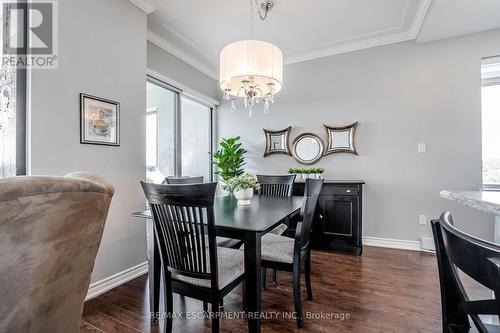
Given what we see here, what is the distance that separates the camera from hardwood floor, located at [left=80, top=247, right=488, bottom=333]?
164 centimetres

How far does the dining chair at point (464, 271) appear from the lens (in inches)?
19.8

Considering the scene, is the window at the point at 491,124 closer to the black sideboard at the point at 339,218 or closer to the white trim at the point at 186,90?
the black sideboard at the point at 339,218

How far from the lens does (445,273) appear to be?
79cm

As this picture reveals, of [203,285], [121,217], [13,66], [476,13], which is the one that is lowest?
[203,285]

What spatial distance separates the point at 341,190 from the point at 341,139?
2.74 ft

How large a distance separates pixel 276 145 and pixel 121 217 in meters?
2.45

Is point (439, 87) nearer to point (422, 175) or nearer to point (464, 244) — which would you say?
point (422, 175)

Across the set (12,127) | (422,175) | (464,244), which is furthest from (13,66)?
(422,175)

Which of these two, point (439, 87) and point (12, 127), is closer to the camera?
point (12, 127)

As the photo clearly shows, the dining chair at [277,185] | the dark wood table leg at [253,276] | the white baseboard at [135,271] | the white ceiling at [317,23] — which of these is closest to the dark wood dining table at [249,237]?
the dark wood table leg at [253,276]

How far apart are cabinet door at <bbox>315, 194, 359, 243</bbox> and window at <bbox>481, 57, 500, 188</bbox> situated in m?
1.62

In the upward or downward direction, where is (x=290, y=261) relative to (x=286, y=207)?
downward

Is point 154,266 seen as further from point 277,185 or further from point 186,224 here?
point 277,185

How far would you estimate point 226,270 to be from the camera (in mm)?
1422
